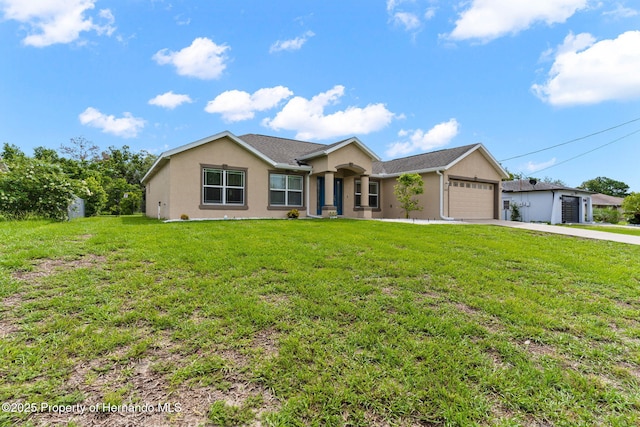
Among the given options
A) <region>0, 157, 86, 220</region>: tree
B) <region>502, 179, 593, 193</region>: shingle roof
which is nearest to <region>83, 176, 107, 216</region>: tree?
<region>0, 157, 86, 220</region>: tree

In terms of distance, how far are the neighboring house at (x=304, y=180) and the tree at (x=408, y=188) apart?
1563mm

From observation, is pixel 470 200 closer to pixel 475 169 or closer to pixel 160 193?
pixel 475 169

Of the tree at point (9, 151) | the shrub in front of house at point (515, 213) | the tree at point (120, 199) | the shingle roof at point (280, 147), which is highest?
the tree at point (9, 151)

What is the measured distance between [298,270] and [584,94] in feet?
88.6

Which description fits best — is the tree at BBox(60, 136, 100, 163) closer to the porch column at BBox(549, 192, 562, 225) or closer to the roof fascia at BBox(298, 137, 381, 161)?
the roof fascia at BBox(298, 137, 381, 161)

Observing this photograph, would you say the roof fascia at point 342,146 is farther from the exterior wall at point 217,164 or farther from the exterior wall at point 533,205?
the exterior wall at point 533,205

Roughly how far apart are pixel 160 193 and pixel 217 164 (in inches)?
160

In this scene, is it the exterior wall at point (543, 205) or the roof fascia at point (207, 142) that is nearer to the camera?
the roof fascia at point (207, 142)

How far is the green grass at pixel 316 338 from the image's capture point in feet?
7.78

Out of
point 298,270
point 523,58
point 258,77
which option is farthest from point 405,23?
point 298,270

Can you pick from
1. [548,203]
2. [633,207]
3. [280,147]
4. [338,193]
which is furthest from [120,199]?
[633,207]

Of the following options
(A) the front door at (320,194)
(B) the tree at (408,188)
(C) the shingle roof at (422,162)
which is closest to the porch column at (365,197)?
(B) the tree at (408,188)

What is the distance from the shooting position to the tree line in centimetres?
1134

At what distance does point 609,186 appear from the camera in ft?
208
